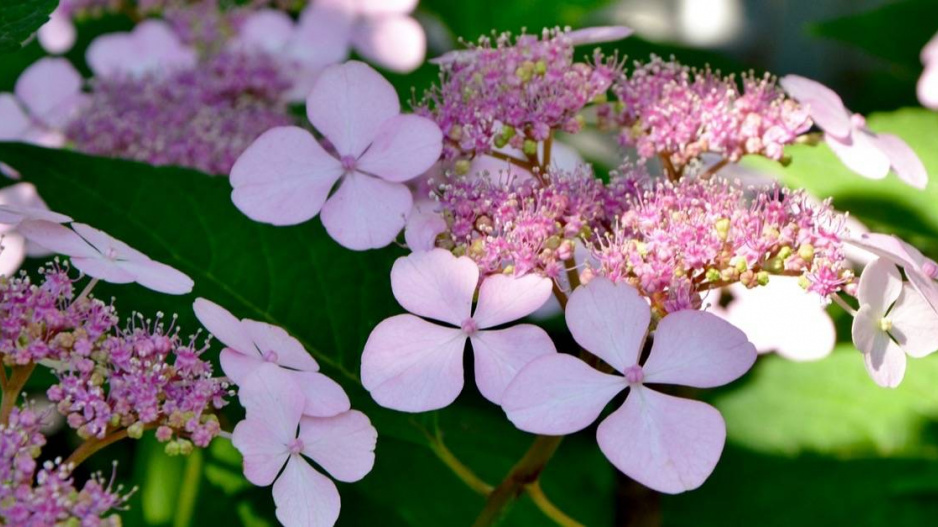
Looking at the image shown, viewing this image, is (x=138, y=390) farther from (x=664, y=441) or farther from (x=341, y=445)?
(x=664, y=441)

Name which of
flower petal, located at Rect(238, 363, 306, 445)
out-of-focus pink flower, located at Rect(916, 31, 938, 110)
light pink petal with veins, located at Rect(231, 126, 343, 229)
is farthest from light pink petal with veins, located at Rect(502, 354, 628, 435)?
out-of-focus pink flower, located at Rect(916, 31, 938, 110)

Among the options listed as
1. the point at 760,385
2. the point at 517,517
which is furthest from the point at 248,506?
the point at 760,385

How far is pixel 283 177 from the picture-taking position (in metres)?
0.73

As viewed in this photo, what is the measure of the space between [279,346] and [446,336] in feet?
0.29

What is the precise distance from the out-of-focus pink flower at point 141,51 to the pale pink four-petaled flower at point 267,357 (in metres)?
0.61

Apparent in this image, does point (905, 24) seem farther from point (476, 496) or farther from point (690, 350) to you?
point (690, 350)

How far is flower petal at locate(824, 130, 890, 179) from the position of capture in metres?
0.81

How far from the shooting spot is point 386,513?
102 centimetres

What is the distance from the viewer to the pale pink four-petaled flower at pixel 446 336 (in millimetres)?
609

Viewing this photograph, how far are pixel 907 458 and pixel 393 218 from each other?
0.60 m

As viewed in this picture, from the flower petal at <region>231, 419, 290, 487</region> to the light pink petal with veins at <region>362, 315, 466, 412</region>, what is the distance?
0.06 meters

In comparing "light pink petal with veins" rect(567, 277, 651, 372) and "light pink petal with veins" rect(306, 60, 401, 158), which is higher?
"light pink petal with veins" rect(306, 60, 401, 158)

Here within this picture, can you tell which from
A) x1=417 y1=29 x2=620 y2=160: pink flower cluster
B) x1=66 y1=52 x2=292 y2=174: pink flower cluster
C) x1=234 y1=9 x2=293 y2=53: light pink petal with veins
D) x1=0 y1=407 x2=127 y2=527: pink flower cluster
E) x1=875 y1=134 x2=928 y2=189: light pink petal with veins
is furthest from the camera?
x1=234 y1=9 x2=293 y2=53: light pink petal with veins

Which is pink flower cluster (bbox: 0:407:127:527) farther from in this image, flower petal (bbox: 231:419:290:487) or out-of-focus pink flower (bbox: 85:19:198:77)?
out-of-focus pink flower (bbox: 85:19:198:77)
